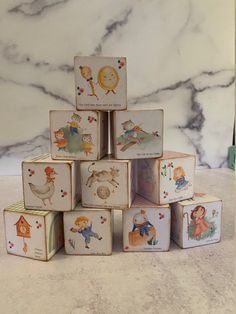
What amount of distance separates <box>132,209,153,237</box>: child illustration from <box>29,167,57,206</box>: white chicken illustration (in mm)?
256

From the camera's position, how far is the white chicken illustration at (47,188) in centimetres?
100

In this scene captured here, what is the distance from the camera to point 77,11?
1.82m

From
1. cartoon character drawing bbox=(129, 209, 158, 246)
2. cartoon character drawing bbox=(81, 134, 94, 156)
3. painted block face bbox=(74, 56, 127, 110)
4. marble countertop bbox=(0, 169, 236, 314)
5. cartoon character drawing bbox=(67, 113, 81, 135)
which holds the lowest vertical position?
marble countertop bbox=(0, 169, 236, 314)

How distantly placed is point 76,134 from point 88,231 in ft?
0.93

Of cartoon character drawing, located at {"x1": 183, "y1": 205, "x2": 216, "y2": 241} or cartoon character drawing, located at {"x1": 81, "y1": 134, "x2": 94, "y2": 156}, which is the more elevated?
cartoon character drawing, located at {"x1": 81, "y1": 134, "x2": 94, "y2": 156}

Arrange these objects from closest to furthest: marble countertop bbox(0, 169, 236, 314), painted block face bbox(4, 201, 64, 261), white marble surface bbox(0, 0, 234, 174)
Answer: marble countertop bbox(0, 169, 236, 314), painted block face bbox(4, 201, 64, 261), white marble surface bbox(0, 0, 234, 174)

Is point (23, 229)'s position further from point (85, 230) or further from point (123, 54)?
point (123, 54)

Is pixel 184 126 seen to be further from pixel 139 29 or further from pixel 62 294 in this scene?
pixel 62 294

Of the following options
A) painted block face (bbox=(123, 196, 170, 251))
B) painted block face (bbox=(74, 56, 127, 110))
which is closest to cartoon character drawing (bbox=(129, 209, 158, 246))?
painted block face (bbox=(123, 196, 170, 251))

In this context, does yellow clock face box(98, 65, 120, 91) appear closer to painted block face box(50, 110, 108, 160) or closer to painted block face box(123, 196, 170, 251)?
painted block face box(50, 110, 108, 160)

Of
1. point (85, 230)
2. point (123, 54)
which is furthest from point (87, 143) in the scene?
point (123, 54)

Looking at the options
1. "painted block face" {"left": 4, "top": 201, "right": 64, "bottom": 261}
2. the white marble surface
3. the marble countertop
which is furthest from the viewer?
the white marble surface

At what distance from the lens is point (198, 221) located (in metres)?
1.04

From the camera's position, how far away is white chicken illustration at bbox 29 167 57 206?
1.00 m
